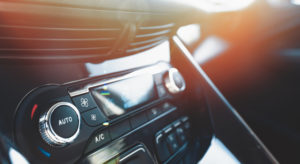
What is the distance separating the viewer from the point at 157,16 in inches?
20.0

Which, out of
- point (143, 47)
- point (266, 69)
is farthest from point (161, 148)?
point (266, 69)

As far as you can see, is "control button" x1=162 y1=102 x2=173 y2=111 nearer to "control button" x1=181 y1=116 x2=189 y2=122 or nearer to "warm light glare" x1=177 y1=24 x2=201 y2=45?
"control button" x1=181 y1=116 x2=189 y2=122

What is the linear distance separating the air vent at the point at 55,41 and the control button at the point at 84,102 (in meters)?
0.08

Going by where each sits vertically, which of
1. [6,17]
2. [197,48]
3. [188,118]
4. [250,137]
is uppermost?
[197,48]

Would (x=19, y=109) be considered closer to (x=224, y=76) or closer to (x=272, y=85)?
(x=224, y=76)

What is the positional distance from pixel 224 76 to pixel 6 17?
954mm

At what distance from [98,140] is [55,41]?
0.64 ft

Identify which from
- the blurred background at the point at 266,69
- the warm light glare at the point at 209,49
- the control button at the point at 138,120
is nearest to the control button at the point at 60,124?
the control button at the point at 138,120

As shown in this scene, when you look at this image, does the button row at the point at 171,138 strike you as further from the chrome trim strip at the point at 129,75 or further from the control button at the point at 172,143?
the chrome trim strip at the point at 129,75

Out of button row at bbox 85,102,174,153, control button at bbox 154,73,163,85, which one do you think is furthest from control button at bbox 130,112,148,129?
control button at bbox 154,73,163,85

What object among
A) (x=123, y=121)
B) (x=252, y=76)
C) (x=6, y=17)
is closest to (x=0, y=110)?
(x=6, y=17)

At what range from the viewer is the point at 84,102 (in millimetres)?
419

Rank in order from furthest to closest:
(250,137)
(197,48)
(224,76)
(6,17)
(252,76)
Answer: (252,76) → (224,76) → (197,48) → (250,137) → (6,17)

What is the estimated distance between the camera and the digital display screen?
17.8 inches
